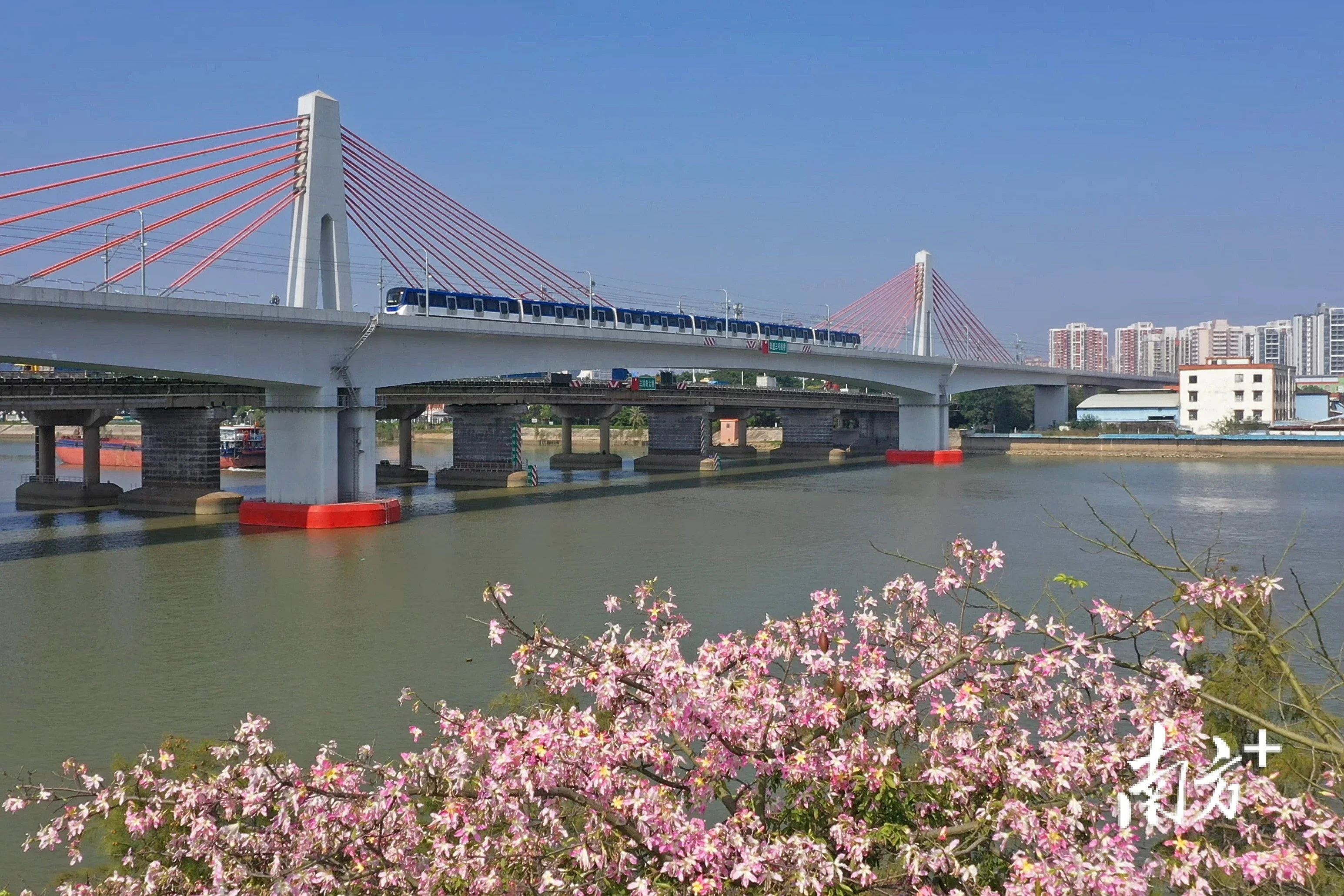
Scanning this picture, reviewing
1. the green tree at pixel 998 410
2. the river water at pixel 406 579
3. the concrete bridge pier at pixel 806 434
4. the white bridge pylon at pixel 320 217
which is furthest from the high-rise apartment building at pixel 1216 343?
the white bridge pylon at pixel 320 217

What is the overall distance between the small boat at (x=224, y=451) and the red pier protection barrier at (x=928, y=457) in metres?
34.1

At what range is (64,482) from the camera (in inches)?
1538

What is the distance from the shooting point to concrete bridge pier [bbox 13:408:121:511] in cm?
3728

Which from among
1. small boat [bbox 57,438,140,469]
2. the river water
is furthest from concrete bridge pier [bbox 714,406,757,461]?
small boat [bbox 57,438,140,469]

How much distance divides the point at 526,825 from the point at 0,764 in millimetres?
8706

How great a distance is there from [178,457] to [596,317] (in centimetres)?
1554

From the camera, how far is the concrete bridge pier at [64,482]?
37.3 meters

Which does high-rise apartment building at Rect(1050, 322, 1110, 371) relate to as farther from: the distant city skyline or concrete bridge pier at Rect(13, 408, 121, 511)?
concrete bridge pier at Rect(13, 408, 121, 511)

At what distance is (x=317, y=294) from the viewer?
29.3 meters

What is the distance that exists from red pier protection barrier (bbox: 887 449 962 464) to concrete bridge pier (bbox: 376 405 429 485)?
27.3 m

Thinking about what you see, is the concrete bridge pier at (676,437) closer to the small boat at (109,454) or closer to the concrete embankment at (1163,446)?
the concrete embankment at (1163,446)

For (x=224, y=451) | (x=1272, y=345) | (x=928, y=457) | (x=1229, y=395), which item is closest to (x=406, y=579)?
(x=224, y=451)

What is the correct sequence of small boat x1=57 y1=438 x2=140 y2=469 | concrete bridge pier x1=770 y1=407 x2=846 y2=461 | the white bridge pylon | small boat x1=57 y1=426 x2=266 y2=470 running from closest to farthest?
1. the white bridge pylon
2. small boat x1=57 y1=426 x2=266 y2=470
3. small boat x1=57 y1=438 x2=140 y2=469
4. concrete bridge pier x1=770 y1=407 x2=846 y2=461

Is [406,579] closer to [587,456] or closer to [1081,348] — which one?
[587,456]
